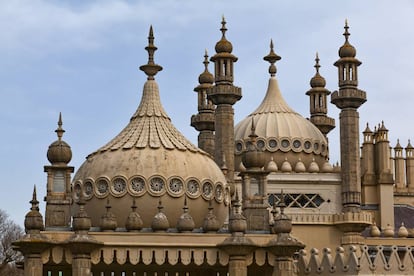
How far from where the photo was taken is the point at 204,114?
57.9m

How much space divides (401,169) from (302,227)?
56.4 ft

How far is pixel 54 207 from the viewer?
107 ft

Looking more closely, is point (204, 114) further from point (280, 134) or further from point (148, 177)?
point (148, 177)

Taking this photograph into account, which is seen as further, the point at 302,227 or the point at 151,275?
the point at 302,227

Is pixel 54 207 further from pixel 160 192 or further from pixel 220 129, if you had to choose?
pixel 220 129

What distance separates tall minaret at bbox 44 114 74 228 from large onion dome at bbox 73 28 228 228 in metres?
0.62

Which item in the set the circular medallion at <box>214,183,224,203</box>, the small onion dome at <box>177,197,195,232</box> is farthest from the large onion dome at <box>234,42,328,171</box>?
the small onion dome at <box>177,197,195,232</box>

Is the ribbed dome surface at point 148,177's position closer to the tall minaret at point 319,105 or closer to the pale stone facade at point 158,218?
the pale stone facade at point 158,218

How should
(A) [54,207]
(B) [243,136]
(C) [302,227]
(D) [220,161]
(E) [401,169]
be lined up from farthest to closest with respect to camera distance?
(E) [401,169], (B) [243,136], (C) [302,227], (D) [220,161], (A) [54,207]

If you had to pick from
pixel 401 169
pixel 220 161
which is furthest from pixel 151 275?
pixel 401 169

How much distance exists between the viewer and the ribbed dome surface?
32844 mm

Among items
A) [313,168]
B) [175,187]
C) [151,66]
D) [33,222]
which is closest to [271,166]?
[313,168]

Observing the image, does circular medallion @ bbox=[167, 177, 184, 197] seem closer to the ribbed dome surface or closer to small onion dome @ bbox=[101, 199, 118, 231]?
the ribbed dome surface

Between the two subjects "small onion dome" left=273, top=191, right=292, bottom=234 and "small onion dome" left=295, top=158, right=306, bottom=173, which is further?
"small onion dome" left=295, top=158, right=306, bottom=173
